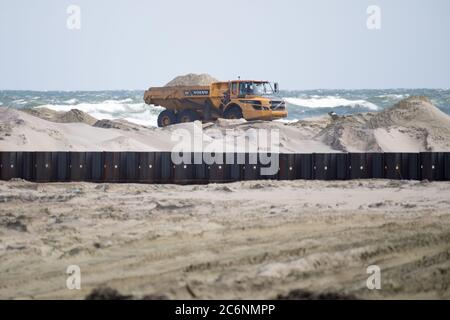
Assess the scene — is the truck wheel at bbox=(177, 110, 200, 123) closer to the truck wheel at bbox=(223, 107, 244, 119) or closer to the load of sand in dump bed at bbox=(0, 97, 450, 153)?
the truck wheel at bbox=(223, 107, 244, 119)

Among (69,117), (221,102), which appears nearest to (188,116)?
(221,102)

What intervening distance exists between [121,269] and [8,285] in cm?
115

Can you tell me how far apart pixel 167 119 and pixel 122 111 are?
2400 centimetres

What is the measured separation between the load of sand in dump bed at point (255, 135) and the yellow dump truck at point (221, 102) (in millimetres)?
1002

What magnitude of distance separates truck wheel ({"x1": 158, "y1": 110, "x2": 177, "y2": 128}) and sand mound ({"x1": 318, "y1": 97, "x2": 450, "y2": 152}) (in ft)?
21.6

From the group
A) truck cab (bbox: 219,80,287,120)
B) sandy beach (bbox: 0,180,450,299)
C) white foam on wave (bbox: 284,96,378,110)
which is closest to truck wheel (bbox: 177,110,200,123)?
truck cab (bbox: 219,80,287,120)

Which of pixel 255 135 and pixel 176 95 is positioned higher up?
pixel 176 95

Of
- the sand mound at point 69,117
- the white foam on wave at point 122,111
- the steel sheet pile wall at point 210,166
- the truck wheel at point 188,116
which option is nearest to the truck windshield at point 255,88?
the truck wheel at point 188,116

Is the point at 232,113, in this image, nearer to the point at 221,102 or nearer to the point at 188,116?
the point at 221,102

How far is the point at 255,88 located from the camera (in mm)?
26391

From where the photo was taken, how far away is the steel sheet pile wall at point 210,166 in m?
15.0

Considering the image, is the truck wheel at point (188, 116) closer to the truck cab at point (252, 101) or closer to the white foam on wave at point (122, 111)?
the truck cab at point (252, 101)

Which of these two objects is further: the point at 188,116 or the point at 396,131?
the point at 188,116
